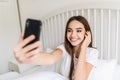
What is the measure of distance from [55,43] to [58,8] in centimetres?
40

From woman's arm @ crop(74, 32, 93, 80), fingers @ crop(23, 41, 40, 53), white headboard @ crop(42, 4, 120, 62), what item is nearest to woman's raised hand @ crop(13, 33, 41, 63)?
fingers @ crop(23, 41, 40, 53)

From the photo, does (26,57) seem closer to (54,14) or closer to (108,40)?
(108,40)

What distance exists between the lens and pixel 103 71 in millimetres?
1334

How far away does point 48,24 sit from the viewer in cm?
198

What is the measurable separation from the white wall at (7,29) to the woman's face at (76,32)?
1.21 metres

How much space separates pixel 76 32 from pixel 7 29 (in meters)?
1.27

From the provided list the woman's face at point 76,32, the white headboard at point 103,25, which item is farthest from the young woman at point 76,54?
the white headboard at point 103,25

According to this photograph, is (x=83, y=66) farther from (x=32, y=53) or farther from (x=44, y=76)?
(x=32, y=53)

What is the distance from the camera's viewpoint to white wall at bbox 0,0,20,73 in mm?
2201

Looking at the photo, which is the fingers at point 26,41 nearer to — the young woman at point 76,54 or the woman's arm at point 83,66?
the young woman at point 76,54

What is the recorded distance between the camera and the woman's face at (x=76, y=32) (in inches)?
50.5

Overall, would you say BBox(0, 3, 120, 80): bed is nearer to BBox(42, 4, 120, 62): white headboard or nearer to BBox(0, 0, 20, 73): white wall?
BBox(42, 4, 120, 62): white headboard

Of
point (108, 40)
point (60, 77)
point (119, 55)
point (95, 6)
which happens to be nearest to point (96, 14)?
point (95, 6)

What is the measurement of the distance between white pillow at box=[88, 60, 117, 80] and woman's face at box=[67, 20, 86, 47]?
262 mm
